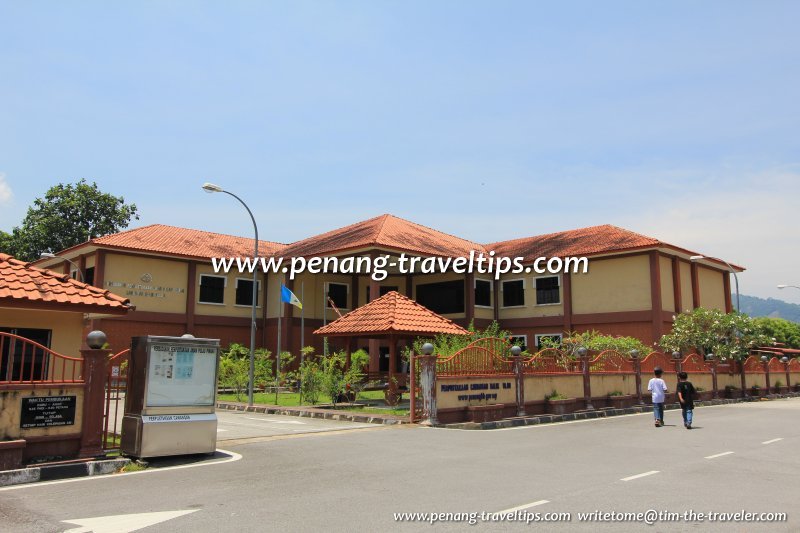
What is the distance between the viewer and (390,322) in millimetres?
19344

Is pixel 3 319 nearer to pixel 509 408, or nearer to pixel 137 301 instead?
pixel 509 408

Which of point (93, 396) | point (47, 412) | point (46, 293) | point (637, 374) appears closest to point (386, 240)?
point (637, 374)

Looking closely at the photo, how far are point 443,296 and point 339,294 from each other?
580cm

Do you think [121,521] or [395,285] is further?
[395,285]

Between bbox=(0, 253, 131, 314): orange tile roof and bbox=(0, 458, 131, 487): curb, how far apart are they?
10.0 feet

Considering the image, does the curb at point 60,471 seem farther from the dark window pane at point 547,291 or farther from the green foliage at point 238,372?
the dark window pane at point 547,291

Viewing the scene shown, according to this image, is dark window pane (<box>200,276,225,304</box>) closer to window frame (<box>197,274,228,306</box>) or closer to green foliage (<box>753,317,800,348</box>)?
window frame (<box>197,274,228,306</box>)

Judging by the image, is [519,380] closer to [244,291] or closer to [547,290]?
[547,290]

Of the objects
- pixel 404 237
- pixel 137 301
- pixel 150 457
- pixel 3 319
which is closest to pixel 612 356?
pixel 404 237

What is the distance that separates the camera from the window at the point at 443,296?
34625 millimetres

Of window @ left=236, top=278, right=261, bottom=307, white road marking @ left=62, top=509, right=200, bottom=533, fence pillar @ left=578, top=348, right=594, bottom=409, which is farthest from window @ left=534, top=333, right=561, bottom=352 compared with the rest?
white road marking @ left=62, top=509, right=200, bottom=533

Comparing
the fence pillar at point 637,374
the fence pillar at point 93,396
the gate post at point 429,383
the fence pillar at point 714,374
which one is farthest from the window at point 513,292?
the fence pillar at point 93,396

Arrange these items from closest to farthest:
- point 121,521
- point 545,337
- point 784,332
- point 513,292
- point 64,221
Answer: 1. point 121,521
2. point 545,337
3. point 513,292
4. point 64,221
5. point 784,332

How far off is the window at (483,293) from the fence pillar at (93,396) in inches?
1041
